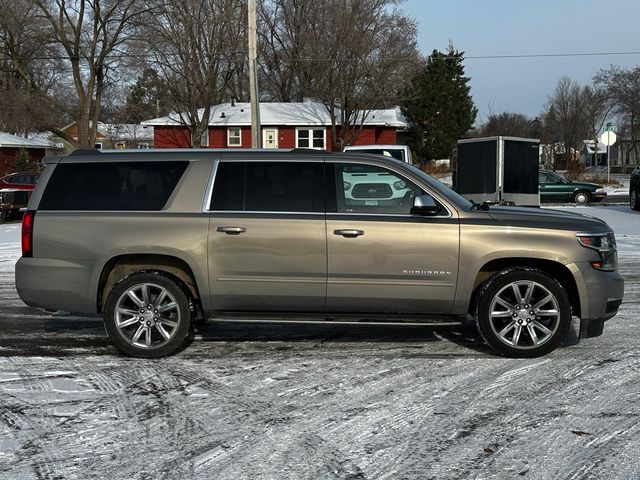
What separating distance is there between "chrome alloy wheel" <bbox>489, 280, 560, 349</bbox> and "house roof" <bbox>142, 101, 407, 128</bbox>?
33736 mm

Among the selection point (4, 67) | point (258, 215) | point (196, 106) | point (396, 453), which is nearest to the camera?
point (396, 453)

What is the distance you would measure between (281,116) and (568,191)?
19.5 m

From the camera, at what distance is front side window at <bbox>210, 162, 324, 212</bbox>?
19.3 ft

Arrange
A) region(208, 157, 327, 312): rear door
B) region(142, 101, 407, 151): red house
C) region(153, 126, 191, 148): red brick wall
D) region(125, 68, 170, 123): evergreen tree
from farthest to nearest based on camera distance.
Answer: region(153, 126, 191, 148): red brick wall → region(142, 101, 407, 151): red house → region(125, 68, 170, 123): evergreen tree → region(208, 157, 327, 312): rear door

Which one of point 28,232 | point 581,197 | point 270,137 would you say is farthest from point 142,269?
point 270,137

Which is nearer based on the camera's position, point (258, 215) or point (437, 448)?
point (437, 448)

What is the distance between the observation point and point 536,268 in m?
5.80

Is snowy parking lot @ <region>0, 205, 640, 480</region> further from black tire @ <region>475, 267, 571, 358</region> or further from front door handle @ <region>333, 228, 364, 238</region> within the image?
front door handle @ <region>333, 228, 364, 238</region>

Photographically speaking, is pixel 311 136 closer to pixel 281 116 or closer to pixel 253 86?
pixel 281 116

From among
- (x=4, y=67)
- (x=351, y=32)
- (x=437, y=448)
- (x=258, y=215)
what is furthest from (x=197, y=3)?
(x=437, y=448)

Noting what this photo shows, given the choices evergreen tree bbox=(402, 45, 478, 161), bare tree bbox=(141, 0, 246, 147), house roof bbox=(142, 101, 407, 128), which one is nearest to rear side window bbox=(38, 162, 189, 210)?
bare tree bbox=(141, 0, 246, 147)

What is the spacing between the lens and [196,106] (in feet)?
117

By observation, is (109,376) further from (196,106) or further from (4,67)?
(4,67)

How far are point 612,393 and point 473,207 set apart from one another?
198 centimetres
